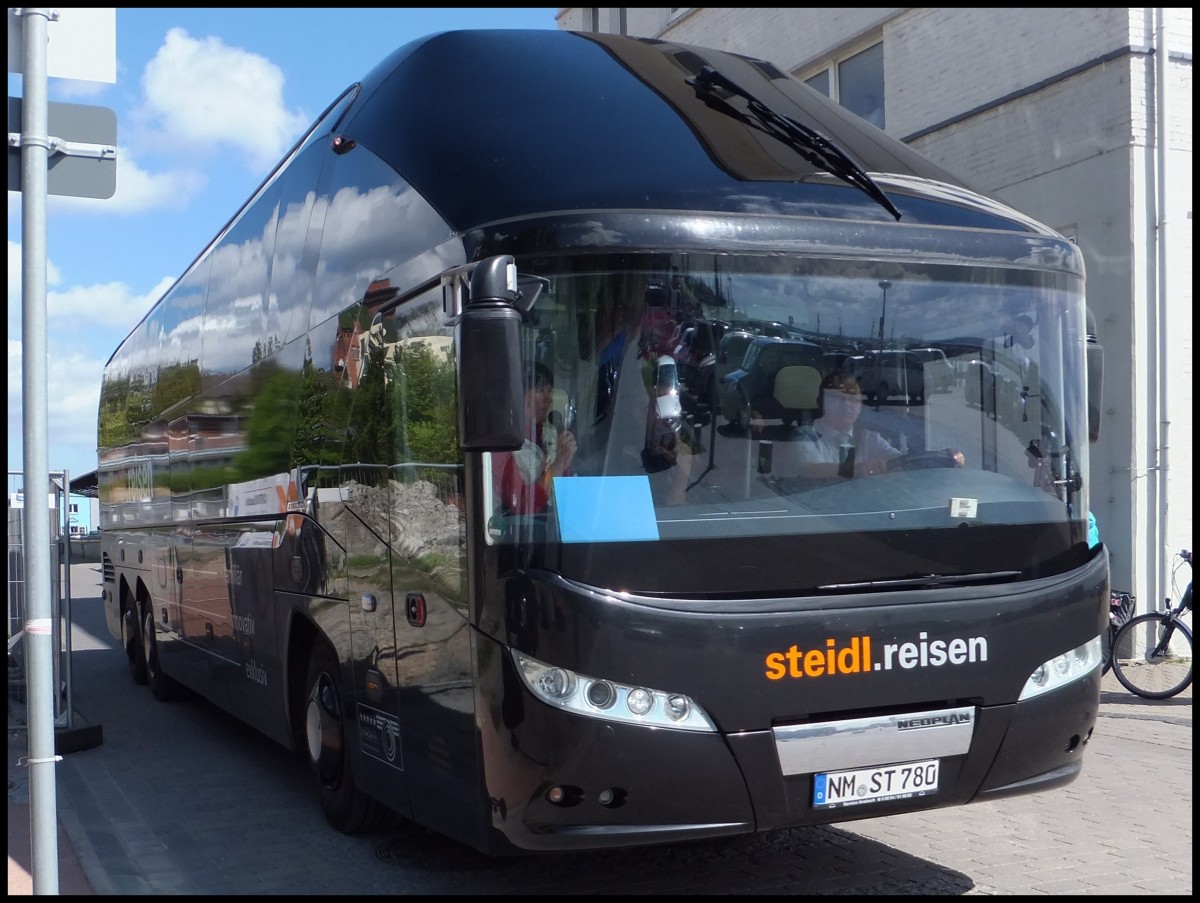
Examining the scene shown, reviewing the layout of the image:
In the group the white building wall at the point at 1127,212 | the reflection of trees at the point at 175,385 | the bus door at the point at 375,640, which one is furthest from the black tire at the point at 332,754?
the white building wall at the point at 1127,212

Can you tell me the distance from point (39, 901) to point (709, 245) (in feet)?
11.2

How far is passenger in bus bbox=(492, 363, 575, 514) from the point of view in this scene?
4820 millimetres

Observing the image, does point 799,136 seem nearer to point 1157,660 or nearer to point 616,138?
point 616,138

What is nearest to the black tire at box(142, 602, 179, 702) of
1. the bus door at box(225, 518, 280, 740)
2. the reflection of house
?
the bus door at box(225, 518, 280, 740)

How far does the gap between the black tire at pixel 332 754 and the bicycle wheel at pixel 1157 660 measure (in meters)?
6.99

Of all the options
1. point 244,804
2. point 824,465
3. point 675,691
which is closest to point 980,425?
point 824,465

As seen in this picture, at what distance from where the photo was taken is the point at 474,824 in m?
5.04

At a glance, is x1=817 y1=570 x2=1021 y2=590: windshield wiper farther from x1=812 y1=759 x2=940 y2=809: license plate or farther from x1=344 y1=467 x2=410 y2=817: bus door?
x1=344 y1=467 x2=410 y2=817: bus door

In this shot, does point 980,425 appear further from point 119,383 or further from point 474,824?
point 119,383

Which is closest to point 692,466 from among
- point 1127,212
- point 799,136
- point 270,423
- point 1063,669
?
point 799,136

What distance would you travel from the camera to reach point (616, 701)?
4676mm

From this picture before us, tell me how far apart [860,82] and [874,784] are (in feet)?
42.2

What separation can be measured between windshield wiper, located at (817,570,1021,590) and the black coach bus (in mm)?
13

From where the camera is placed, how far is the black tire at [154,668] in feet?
39.6
